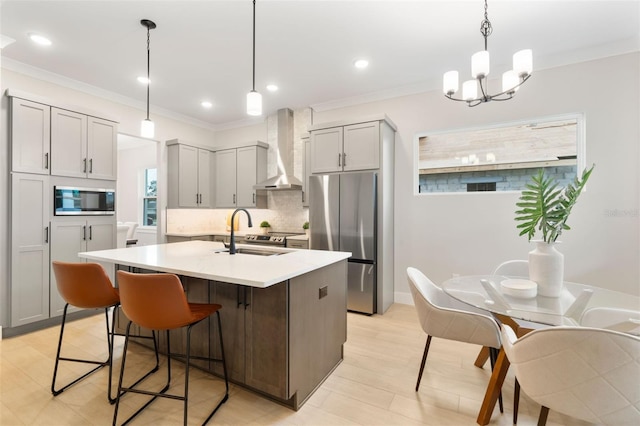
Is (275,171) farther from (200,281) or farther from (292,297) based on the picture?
(292,297)

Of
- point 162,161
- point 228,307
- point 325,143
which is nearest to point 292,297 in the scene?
point 228,307

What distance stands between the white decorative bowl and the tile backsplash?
132 inches

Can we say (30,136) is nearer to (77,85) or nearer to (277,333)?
(77,85)

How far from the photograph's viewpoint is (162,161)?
16.1 ft

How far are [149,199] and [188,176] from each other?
262cm

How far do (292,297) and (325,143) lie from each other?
8.78 ft

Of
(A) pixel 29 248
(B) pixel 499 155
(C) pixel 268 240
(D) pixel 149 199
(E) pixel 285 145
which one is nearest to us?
(A) pixel 29 248

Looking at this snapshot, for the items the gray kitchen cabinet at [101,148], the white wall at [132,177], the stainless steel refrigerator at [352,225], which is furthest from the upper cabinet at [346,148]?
the white wall at [132,177]

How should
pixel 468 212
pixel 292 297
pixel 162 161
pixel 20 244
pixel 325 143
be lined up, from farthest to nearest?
pixel 162 161
pixel 325 143
pixel 468 212
pixel 20 244
pixel 292 297

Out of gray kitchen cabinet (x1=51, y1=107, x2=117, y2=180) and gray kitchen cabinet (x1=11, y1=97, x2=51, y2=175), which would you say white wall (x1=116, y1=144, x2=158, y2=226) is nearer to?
gray kitchen cabinet (x1=51, y1=107, x2=117, y2=180)

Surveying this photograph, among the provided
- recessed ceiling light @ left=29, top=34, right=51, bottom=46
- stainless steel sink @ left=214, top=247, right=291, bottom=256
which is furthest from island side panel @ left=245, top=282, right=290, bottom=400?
recessed ceiling light @ left=29, top=34, right=51, bottom=46

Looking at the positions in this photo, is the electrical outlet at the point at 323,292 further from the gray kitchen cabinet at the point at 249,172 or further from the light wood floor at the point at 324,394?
the gray kitchen cabinet at the point at 249,172

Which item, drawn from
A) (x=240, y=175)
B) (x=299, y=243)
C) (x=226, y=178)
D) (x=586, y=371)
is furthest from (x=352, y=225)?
(x=226, y=178)

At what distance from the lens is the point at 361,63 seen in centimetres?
333
